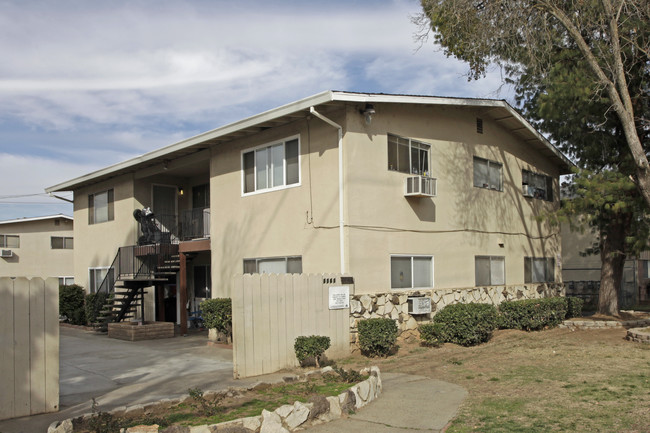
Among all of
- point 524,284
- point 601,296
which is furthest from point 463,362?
point 601,296

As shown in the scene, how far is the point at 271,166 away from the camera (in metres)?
15.2

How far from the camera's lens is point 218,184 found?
16859mm

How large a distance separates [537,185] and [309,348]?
12.6 metres

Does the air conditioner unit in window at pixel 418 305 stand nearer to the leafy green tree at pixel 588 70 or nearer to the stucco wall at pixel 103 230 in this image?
the leafy green tree at pixel 588 70

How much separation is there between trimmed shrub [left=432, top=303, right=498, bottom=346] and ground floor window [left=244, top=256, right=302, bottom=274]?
11.7ft

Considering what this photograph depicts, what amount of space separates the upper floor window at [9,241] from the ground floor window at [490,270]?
25.9 metres

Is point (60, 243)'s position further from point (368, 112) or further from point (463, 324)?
point (463, 324)

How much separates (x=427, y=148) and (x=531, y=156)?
6412 millimetres

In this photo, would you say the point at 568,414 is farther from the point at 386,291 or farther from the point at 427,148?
the point at 427,148

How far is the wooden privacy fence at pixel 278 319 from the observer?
10.6m

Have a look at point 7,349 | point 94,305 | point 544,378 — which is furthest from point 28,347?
point 94,305

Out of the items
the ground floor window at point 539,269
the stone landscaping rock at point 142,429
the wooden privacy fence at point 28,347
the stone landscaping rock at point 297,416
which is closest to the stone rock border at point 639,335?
the ground floor window at point 539,269

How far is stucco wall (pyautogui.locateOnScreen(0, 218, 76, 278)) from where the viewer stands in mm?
31953

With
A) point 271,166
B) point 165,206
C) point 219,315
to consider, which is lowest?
point 219,315
